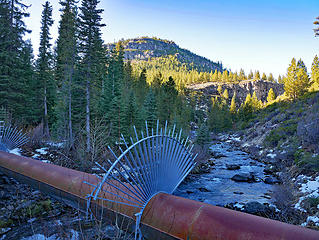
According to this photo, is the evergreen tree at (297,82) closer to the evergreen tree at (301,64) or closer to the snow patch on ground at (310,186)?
the evergreen tree at (301,64)

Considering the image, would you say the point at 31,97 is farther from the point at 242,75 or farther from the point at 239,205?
the point at 242,75

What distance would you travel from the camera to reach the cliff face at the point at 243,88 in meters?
146

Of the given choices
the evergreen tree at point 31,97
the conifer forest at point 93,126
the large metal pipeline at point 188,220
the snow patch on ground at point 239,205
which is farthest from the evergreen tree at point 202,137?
the large metal pipeline at point 188,220

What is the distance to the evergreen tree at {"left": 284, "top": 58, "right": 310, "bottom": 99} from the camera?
166 ft

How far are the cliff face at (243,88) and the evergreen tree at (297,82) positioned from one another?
89.1m

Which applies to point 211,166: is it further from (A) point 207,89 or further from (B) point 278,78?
(B) point 278,78

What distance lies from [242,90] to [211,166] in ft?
466

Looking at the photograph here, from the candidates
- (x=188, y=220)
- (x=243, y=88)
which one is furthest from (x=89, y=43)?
(x=243, y=88)

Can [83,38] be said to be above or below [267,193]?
above

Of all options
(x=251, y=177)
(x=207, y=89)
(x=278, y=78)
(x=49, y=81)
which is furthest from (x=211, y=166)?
(x=278, y=78)

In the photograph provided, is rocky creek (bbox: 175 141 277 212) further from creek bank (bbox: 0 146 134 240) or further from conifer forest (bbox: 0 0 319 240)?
creek bank (bbox: 0 146 134 240)

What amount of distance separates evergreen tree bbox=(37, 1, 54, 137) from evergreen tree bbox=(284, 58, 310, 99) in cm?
5639

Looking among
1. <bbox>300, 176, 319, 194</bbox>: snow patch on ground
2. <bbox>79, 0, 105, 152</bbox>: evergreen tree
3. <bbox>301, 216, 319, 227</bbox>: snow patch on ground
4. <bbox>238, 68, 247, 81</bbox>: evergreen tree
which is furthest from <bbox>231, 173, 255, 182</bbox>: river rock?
<bbox>238, 68, 247, 81</bbox>: evergreen tree

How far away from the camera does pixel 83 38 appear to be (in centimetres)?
2100
